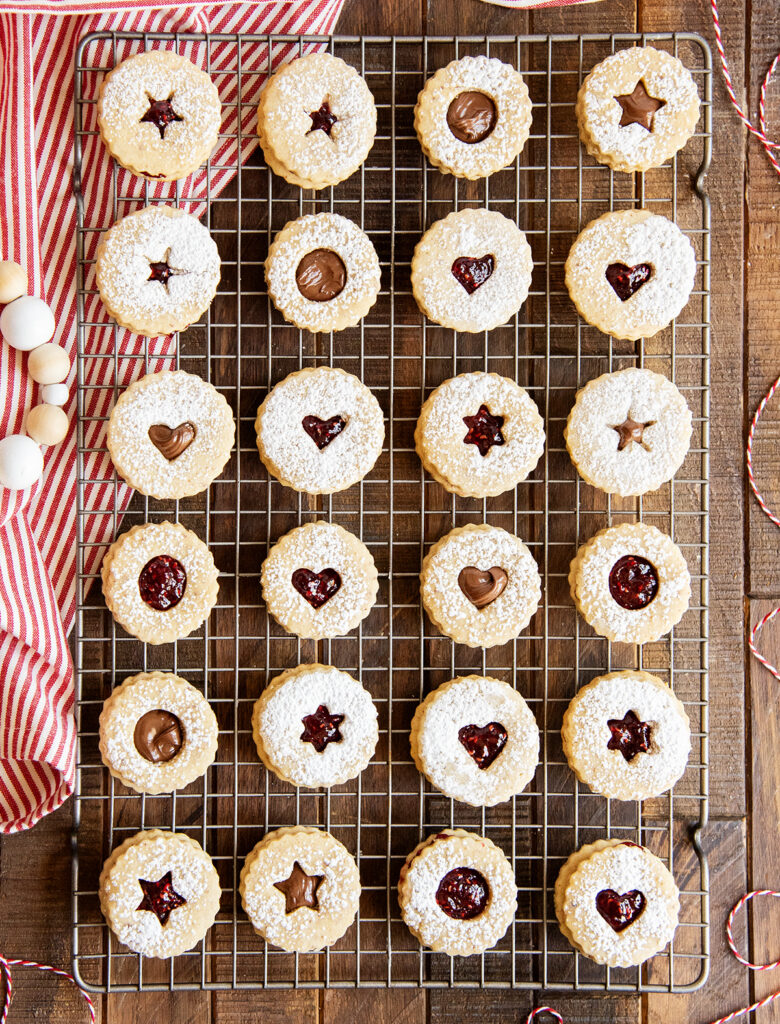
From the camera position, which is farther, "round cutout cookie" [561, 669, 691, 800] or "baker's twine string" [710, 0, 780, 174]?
"baker's twine string" [710, 0, 780, 174]

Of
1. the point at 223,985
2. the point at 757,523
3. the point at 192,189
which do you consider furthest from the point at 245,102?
the point at 223,985

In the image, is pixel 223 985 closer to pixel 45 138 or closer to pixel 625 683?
pixel 625 683

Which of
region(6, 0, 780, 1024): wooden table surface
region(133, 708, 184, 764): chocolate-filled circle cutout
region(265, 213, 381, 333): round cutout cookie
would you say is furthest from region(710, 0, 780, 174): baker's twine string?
region(133, 708, 184, 764): chocolate-filled circle cutout

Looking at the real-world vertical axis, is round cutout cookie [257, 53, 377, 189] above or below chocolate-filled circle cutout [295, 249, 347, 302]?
above

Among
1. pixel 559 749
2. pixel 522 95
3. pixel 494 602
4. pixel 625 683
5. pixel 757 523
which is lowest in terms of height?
pixel 559 749

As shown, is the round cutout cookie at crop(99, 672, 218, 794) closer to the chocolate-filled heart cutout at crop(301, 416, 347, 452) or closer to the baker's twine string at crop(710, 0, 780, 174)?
the chocolate-filled heart cutout at crop(301, 416, 347, 452)

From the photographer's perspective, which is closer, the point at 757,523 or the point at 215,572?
the point at 215,572
